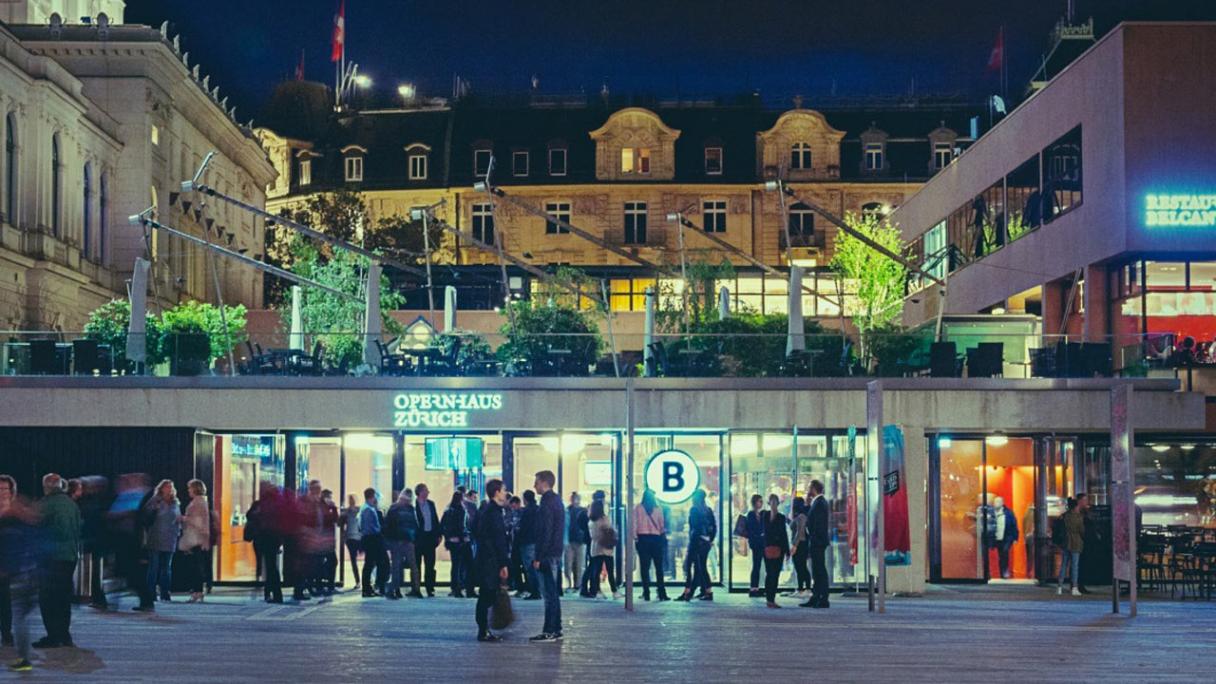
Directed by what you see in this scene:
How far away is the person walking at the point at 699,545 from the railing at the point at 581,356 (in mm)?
3781

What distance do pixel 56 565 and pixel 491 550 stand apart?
A: 4765 mm

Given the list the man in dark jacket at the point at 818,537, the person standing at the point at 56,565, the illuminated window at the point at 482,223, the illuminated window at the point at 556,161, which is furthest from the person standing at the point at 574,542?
the illuminated window at the point at 556,161

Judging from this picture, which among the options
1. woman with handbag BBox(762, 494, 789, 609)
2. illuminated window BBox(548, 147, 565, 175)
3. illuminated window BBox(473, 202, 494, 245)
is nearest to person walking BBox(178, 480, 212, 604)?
woman with handbag BBox(762, 494, 789, 609)

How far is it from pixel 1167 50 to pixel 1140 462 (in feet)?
30.0

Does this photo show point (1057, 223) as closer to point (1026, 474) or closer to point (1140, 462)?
point (1140, 462)

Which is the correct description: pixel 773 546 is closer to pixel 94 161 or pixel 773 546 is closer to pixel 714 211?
pixel 94 161

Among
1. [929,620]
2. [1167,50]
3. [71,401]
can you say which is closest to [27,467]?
[71,401]

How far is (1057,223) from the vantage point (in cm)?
4428

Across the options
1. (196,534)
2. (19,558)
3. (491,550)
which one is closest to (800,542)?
(491,550)

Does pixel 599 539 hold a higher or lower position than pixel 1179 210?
lower

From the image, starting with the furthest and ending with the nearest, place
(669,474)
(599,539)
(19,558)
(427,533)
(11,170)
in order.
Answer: (11,170)
(669,474)
(427,533)
(599,539)
(19,558)

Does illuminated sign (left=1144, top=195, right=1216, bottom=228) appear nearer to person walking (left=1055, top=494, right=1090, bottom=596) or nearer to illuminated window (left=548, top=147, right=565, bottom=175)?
person walking (left=1055, top=494, right=1090, bottom=596)

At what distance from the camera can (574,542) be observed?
30.6m

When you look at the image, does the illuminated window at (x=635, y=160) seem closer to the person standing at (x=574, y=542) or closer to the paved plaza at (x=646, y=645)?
the person standing at (x=574, y=542)
